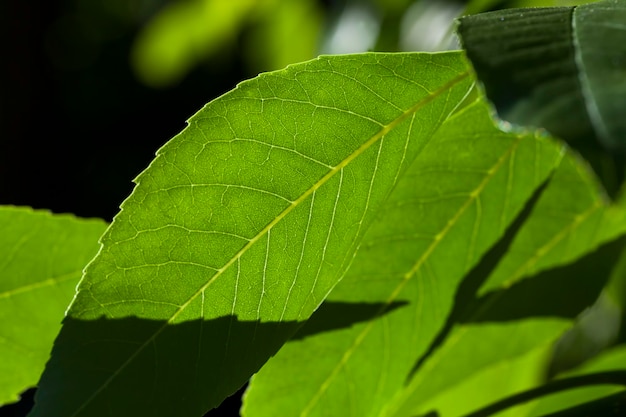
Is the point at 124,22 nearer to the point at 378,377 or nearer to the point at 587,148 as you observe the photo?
the point at 378,377

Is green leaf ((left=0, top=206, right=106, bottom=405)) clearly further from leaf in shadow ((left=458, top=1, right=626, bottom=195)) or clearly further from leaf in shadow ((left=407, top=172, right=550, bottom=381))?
leaf in shadow ((left=458, top=1, right=626, bottom=195))

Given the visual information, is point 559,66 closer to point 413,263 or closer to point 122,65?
point 413,263

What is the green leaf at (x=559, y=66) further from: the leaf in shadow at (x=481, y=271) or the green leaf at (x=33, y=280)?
the green leaf at (x=33, y=280)

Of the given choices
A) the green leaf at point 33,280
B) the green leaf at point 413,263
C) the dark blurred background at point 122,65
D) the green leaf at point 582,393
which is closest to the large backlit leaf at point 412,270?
the green leaf at point 413,263

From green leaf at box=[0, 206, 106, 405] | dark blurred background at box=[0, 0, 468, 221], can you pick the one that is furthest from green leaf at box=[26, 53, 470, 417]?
dark blurred background at box=[0, 0, 468, 221]

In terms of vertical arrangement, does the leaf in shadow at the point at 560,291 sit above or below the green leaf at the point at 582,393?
above

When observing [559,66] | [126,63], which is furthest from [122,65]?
[559,66]

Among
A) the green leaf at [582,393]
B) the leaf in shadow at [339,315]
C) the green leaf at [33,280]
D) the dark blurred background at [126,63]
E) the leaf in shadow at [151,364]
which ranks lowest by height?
the green leaf at [582,393]
